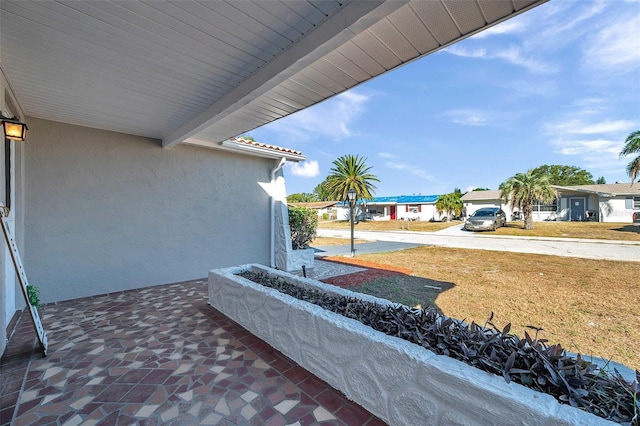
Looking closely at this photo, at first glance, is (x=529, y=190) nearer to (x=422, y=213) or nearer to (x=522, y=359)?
(x=422, y=213)

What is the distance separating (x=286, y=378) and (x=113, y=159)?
197 inches

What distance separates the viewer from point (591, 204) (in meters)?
22.4

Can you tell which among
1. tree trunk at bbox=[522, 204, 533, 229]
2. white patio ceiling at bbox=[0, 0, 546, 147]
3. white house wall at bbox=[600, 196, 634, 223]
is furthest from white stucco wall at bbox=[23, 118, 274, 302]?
white house wall at bbox=[600, 196, 634, 223]

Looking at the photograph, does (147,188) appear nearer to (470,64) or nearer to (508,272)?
(508,272)

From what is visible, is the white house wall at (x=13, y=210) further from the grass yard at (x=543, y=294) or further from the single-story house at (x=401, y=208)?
the single-story house at (x=401, y=208)

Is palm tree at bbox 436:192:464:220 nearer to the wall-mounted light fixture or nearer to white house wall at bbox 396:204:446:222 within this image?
white house wall at bbox 396:204:446:222

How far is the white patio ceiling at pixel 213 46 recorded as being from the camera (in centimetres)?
195

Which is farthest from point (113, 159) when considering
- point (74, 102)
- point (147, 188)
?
point (74, 102)

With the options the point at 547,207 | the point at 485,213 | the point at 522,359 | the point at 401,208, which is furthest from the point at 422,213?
the point at 522,359

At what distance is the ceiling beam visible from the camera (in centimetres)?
185

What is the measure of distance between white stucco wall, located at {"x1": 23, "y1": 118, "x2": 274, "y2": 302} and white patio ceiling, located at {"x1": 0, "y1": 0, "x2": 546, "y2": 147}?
106 centimetres

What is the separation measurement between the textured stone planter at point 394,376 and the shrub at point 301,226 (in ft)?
15.0

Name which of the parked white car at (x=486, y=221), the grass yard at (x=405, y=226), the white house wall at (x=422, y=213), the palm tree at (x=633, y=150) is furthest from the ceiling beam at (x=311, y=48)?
the white house wall at (x=422, y=213)

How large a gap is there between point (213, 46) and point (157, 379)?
10.2 feet
